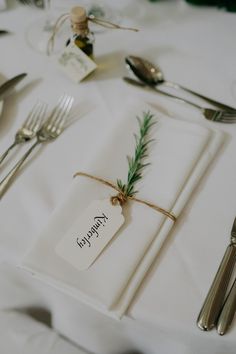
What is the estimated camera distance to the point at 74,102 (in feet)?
2.78

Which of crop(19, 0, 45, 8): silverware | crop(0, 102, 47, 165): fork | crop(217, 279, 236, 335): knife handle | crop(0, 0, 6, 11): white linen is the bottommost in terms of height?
crop(217, 279, 236, 335): knife handle

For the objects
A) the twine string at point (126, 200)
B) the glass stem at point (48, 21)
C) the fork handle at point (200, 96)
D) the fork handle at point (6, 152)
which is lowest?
the fork handle at point (6, 152)

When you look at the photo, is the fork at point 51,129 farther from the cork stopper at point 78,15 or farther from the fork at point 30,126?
the cork stopper at point 78,15

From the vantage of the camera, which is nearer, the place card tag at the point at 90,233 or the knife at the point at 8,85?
the place card tag at the point at 90,233

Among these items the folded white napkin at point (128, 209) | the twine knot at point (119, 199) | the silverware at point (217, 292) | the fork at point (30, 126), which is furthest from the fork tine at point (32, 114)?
the silverware at point (217, 292)

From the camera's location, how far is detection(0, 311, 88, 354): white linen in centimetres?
65

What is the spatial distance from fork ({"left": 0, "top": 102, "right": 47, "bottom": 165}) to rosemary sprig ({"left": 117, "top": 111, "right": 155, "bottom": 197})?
0.20 metres

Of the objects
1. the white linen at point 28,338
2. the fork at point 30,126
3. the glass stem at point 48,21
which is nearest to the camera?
the white linen at point 28,338

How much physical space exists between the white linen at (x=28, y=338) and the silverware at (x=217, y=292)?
0.23m

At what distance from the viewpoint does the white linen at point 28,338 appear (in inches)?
25.5

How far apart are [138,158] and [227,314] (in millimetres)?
296

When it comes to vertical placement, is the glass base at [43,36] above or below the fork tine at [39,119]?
above

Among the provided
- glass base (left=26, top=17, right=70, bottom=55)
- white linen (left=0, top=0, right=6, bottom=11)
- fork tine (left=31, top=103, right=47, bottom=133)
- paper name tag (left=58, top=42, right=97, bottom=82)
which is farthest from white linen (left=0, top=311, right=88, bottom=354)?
white linen (left=0, top=0, right=6, bottom=11)

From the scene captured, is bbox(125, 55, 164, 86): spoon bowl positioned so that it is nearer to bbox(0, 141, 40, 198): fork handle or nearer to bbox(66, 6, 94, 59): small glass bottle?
bbox(66, 6, 94, 59): small glass bottle
